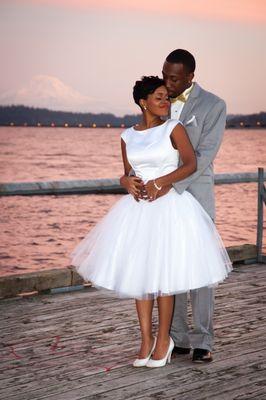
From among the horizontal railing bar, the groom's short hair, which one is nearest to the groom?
the groom's short hair

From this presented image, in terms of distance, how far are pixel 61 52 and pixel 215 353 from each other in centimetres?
7357

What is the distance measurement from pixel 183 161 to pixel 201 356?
1.12 metres

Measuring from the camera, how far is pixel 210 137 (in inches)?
169

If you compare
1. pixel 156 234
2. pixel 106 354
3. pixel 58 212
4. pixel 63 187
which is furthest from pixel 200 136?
pixel 58 212

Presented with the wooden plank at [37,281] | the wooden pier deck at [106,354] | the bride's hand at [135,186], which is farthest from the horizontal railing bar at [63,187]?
the bride's hand at [135,186]

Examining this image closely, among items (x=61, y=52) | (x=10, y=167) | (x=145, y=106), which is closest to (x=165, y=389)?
(x=145, y=106)

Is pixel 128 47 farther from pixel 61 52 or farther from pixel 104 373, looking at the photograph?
pixel 104 373

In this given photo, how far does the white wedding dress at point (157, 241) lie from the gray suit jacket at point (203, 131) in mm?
104

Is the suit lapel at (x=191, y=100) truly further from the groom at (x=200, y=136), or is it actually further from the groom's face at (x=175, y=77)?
the groom's face at (x=175, y=77)

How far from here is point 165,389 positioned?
392cm

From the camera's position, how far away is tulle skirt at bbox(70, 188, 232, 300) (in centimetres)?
411

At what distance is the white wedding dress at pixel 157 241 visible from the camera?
4.11 m

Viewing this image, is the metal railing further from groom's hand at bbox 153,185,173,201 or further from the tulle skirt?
groom's hand at bbox 153,185,173,201

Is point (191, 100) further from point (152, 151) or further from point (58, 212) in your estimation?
point (58, 212)
